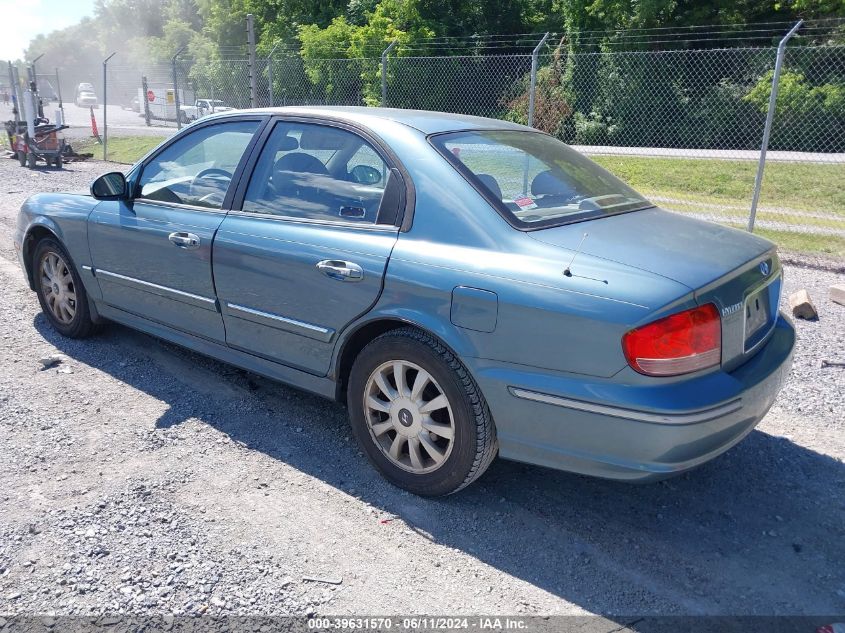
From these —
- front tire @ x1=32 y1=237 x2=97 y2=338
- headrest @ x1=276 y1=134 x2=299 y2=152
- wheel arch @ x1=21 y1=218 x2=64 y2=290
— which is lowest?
front tire @ x1=32 y1=237 x2=97 y2=338

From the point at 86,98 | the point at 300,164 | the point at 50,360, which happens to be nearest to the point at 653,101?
the point at 300,164

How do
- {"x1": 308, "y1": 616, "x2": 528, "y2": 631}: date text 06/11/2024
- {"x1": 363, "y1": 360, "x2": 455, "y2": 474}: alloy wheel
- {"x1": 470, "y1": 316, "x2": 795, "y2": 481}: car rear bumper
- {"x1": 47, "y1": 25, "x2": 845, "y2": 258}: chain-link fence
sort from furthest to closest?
{"x1": 47, "y1": 25, "x2": 845, "y2": 258}: chain-link fence, {"x1": 363, "y1": 360, "x2": 455, "y2": 474}: alloy wheel, {"x1": 470, "y1": 316, "x2": 795, "y2": 481}: car rear bumper, {"x1": 308, "y1": 616, "x2": 528, "y2": 631}: date text 06/11/2024

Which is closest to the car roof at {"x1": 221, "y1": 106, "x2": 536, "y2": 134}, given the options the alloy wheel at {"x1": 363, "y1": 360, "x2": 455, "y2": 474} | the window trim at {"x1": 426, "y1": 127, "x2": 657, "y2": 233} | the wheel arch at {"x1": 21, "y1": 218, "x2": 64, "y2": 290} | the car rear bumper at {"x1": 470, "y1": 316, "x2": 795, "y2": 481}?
the window trim at {"x1": 426, "y1": 127, "x2": 657, "y2": 233}

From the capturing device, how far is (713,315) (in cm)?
279

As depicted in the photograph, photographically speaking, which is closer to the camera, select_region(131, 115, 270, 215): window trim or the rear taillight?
the rear taillight

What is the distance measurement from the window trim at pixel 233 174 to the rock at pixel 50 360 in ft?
4.21

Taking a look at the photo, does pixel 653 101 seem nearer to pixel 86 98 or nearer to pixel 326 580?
pixel 326 580

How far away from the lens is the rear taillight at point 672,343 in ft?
8.71

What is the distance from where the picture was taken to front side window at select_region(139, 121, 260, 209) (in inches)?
161

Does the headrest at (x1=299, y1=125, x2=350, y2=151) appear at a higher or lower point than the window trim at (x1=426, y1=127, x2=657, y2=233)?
higher

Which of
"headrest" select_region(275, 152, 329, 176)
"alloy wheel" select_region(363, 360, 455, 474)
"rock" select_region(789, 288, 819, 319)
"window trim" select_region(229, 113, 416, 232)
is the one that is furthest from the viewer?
"rock" select_region(789, 288, 819, 319)

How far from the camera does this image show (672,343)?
8.79 ft

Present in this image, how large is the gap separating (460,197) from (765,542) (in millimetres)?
1992

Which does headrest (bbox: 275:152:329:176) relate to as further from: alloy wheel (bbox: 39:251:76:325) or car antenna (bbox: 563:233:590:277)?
alloy wheel (bbox: 39:251:76:325)
